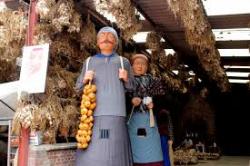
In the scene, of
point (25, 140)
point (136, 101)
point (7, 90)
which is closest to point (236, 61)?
point (136, 101)

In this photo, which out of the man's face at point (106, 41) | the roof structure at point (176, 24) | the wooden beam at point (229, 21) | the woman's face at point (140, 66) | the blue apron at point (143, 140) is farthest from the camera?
the wooden beam at point (229, 21)

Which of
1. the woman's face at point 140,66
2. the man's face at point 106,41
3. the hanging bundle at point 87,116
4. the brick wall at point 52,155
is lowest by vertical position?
the brick wall at point 52,155

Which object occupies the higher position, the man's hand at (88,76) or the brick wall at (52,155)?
the man's hand at (88,76)

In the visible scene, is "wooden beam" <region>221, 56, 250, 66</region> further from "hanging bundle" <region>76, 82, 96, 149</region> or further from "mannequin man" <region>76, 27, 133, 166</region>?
"hanging bundle" <region>76, 82, 96, 149</region>

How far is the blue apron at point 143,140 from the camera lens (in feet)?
12.6

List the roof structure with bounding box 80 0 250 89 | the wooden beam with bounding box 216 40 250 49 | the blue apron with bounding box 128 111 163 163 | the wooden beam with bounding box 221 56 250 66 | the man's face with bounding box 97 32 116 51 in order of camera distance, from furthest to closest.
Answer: the wooden beam with bounding box 221 56 250 66 < the wooden beam with bounding box 216 40 250 49 < the roof structure with bounding box 80 0 250 89 < the blue apron with bounding box 128 111 163 163 < the man's face with bounding box 97 32 116 51

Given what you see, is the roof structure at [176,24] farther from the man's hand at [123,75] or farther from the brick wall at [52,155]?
the brick wall at [52,155]

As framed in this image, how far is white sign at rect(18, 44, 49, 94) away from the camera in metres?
3.43

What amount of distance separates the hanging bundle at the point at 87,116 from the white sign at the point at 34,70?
16.0 inches

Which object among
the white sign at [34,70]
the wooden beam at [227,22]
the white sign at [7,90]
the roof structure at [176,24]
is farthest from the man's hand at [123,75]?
the wooden beam at [227,22]

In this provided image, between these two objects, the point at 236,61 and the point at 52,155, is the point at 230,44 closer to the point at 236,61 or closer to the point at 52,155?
the point at 236,61

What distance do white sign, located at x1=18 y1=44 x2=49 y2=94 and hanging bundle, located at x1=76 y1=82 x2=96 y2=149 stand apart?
0.41m

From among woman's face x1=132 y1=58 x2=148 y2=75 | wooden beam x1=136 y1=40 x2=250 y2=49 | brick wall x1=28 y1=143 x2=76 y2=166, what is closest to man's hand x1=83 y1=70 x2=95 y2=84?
woman's face x1=132 y1=58 x2=148 y2=75

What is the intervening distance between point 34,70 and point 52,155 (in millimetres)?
1144
